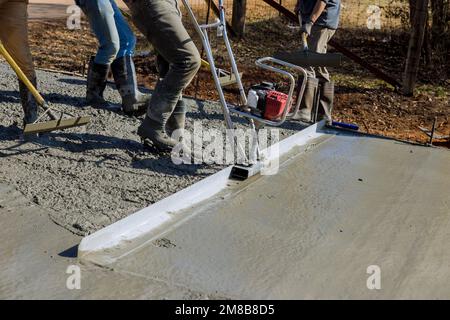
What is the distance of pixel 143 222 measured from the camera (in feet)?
13.1

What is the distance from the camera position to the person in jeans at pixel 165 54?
15.3 ft

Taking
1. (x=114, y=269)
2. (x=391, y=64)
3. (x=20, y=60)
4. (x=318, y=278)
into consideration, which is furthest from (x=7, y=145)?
(x=391, y=64)

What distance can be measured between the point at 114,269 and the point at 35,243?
0.53m

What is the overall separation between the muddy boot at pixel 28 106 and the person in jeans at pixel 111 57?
0.70m

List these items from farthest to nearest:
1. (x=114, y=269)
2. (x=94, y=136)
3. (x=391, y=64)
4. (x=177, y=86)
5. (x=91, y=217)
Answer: (x=391, y=64) < (x=94, y=136) < (x=177, y=86) < (x=91, y=217) < (x=114, y=269)

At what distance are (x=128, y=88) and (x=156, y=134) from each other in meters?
0.96

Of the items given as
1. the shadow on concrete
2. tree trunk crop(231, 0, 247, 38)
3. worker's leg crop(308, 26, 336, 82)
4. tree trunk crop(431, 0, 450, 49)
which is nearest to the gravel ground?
the shadow on concrete

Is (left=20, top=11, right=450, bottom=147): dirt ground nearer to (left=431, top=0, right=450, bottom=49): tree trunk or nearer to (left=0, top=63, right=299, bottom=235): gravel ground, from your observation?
(left=431, top=0, right=450, bottom=49): tree trunk

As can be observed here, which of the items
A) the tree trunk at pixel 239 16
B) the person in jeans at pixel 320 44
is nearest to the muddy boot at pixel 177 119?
the person in jeans at pixel 320 44

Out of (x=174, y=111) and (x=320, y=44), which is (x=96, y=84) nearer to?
(x=174, y=111)

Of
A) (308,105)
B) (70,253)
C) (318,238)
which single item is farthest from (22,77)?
(308,105)

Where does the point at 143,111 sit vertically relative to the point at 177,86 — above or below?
below

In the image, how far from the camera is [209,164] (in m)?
5.08
